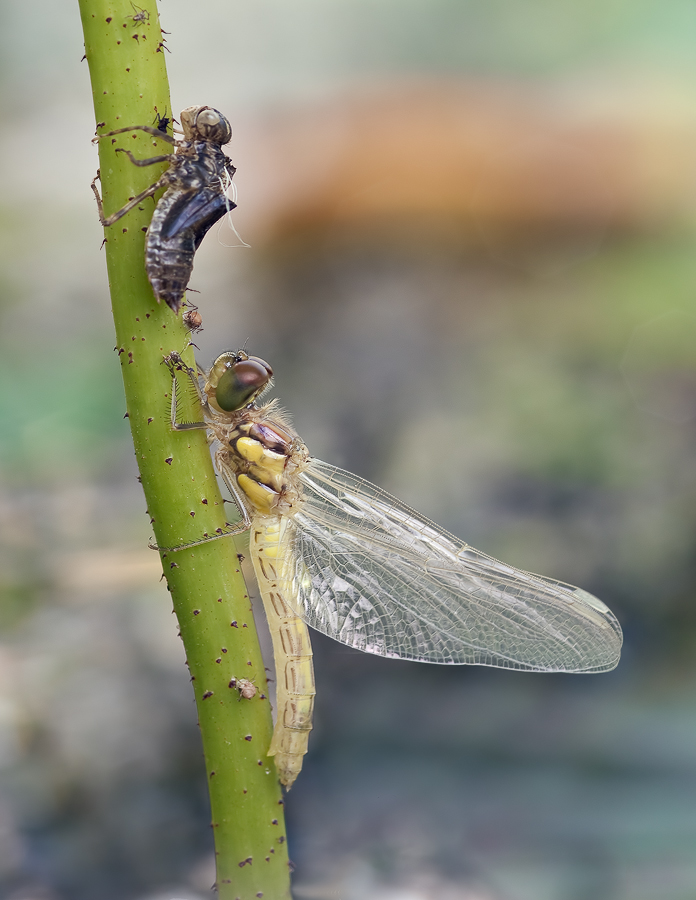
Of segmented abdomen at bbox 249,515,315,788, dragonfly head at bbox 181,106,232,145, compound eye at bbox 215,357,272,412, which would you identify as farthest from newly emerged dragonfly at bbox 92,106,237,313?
segmented abdomen at bbox 249,515,315,788

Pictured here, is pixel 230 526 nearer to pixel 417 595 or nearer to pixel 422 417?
pixel 417 595

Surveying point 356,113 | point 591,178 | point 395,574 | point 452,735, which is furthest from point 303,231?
point 452,735

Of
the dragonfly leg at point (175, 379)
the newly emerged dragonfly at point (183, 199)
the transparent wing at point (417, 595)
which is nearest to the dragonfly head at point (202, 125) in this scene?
the newly emerged dragonfly at point (183, 199)

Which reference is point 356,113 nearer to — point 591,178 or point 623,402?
point 591,178

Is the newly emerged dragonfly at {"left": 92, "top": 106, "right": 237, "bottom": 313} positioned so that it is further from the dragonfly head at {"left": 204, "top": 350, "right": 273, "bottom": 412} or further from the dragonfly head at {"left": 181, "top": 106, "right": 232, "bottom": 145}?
the dragonfly head at {"left": 204, "top": 350, "right": 273, "bottom": 412}

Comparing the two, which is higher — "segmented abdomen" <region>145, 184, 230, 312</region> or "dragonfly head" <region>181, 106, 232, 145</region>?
"dragonfly head" <region>181, 106, 232, 145</region>

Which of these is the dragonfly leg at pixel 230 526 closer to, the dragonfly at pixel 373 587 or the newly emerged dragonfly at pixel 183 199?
the dragonfly at pixel 373 587
